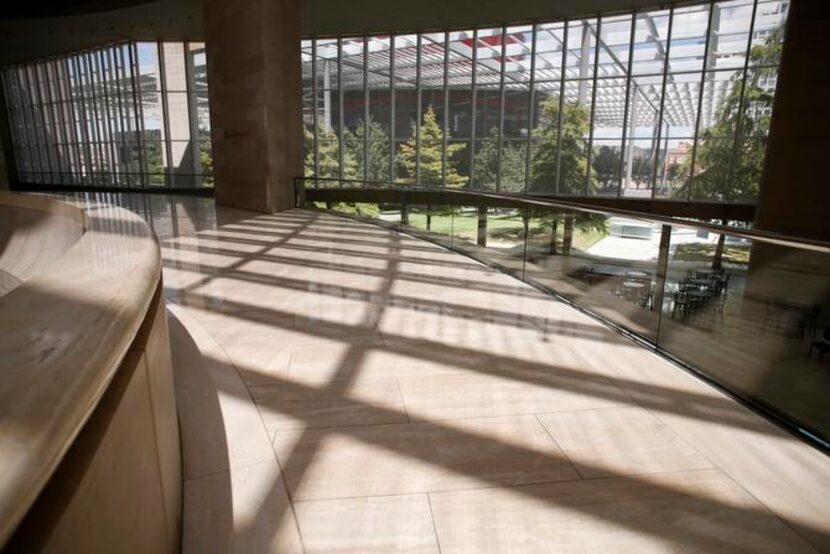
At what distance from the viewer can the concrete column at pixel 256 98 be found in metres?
13.1

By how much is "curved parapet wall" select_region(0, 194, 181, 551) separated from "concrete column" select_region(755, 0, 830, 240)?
11.8 metres

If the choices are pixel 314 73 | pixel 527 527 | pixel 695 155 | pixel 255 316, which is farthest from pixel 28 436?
pixel 314 73

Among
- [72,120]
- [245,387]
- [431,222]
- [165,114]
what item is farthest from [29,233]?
[72,120]

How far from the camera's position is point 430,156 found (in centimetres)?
2175

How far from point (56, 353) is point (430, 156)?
70.7ft

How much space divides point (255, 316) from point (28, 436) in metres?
4.43

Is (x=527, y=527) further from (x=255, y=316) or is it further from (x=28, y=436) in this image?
(x=255, y=316)

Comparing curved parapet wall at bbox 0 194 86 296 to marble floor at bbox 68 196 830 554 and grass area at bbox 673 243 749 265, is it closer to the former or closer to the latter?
marble floor at bbox 68 196 830 554

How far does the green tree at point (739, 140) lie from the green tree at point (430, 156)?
27.9 ft

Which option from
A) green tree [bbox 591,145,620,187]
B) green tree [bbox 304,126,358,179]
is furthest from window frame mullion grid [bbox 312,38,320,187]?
green tree [bbox 591,145,620,187]

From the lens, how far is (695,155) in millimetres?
18422

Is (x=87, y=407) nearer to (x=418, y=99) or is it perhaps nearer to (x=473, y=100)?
(x=473, y=100)

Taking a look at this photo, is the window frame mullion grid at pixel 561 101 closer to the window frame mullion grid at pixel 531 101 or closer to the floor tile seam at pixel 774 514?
the window frame mullion grid at pixel 531 101

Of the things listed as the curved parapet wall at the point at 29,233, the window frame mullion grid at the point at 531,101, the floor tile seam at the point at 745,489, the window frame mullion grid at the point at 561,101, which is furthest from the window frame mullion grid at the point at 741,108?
the curved parapet wall at the point at 29,233
